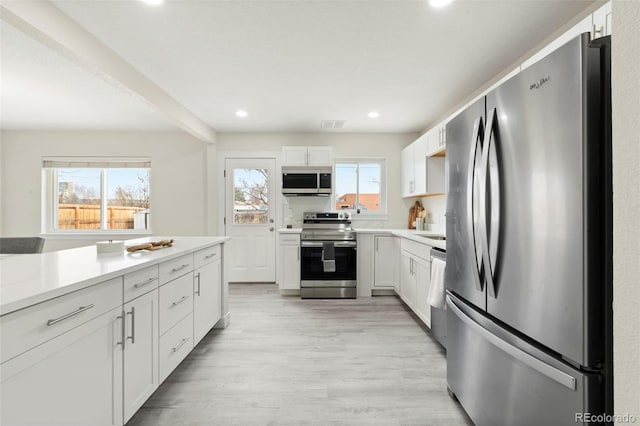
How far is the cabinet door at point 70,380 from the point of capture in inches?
33.4

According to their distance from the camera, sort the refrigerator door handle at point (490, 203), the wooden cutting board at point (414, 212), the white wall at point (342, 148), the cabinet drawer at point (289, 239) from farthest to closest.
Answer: the white wall at point (342, 148), the wooden cutting board at point (414, 212), the cabinet drawer at point (289, 239), the refrigerator door handle at point (490, 203)

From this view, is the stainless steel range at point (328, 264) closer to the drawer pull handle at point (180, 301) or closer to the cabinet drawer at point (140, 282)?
the drawer pull handle at point (180, 301)

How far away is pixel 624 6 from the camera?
563 mm

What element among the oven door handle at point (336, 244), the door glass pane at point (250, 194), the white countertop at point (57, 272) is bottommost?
the oven door handle at point (336, 244)

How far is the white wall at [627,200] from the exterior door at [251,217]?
427 centimetres

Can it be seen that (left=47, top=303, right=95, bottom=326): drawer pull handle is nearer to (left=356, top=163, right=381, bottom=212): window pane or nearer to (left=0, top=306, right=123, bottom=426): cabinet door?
(left=0, top=306, right=123, bottom=426): cabinet door

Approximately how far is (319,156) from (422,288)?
2404 millimetres

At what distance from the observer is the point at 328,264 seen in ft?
12.3

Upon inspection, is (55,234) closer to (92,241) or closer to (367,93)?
(92,241)

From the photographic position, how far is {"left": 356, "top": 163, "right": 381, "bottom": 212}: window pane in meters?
4.66

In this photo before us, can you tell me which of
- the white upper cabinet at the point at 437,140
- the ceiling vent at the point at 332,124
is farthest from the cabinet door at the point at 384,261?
the ceiling vent at the point at 332,124

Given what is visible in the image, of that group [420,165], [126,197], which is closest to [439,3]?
[420,165]

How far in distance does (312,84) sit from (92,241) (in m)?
4.45

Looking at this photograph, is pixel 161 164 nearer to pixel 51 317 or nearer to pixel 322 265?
pixel 322 265
